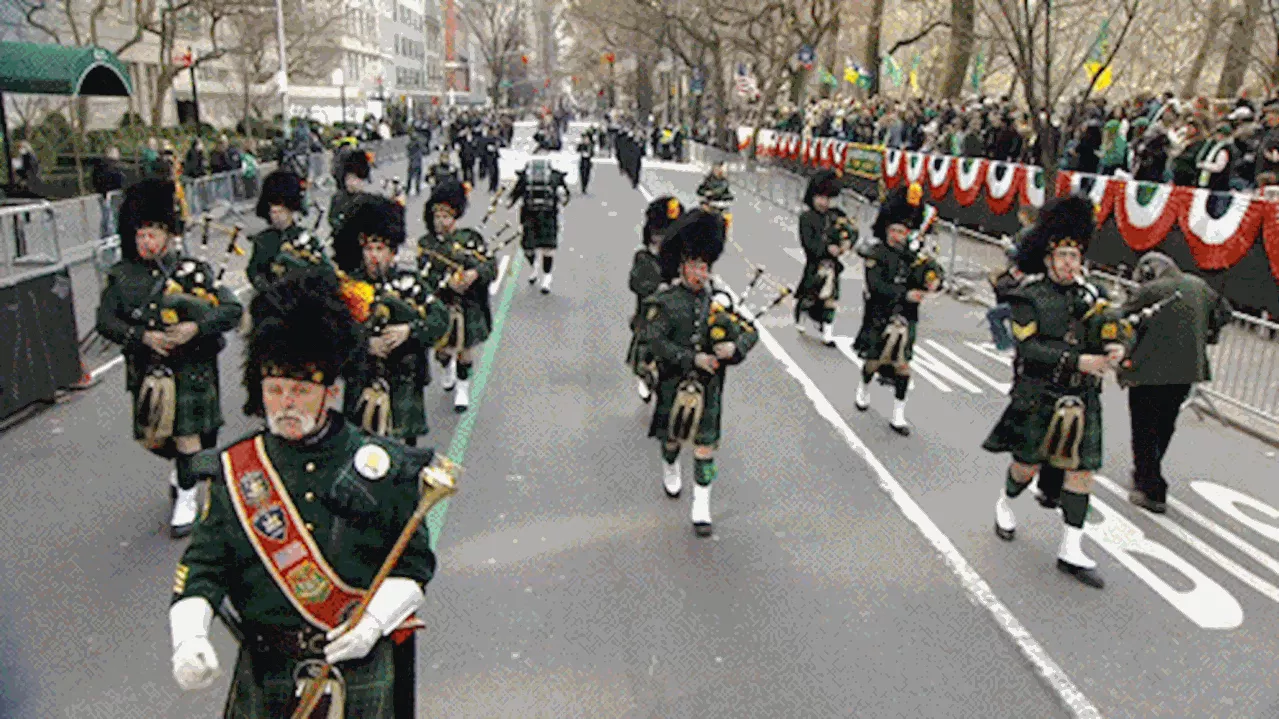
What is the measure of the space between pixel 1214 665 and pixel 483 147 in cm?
2920

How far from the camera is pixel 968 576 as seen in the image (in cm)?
653

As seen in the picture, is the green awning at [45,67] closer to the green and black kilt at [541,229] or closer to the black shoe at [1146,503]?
the green and black kilt at [541,229]

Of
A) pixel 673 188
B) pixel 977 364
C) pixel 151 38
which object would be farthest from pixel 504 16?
pixel 977 364

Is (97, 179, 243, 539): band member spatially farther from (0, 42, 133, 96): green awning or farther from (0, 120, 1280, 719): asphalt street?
(0, 42, 133, 96): green awning

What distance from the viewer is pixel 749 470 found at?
8.41 meters

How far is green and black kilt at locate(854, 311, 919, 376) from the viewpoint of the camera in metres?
9.30

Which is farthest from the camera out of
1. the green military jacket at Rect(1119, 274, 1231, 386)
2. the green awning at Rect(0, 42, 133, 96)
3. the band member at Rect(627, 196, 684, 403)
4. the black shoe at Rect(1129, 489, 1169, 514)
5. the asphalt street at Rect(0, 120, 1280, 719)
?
the green awning at Rect(0, 42, 133, 96)

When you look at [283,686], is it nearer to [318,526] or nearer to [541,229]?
[318,526]

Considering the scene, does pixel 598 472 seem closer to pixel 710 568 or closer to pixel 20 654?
pixel 710 568

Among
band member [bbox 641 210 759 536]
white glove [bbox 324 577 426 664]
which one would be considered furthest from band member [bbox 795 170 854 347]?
white glove [bbox 324 577 426 664]

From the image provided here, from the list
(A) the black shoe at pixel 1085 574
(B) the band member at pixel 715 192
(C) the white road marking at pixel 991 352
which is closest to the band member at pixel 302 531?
(A) the black shoe at pixel 1085 574

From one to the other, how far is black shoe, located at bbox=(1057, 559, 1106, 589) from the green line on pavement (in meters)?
3.82

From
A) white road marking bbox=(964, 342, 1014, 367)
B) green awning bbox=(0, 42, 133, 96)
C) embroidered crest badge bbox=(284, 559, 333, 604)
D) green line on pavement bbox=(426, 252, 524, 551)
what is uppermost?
green awning bbox=(0, 42, 133, 96)

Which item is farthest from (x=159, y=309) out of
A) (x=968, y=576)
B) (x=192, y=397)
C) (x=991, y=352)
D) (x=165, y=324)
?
(x=991, y=352)
